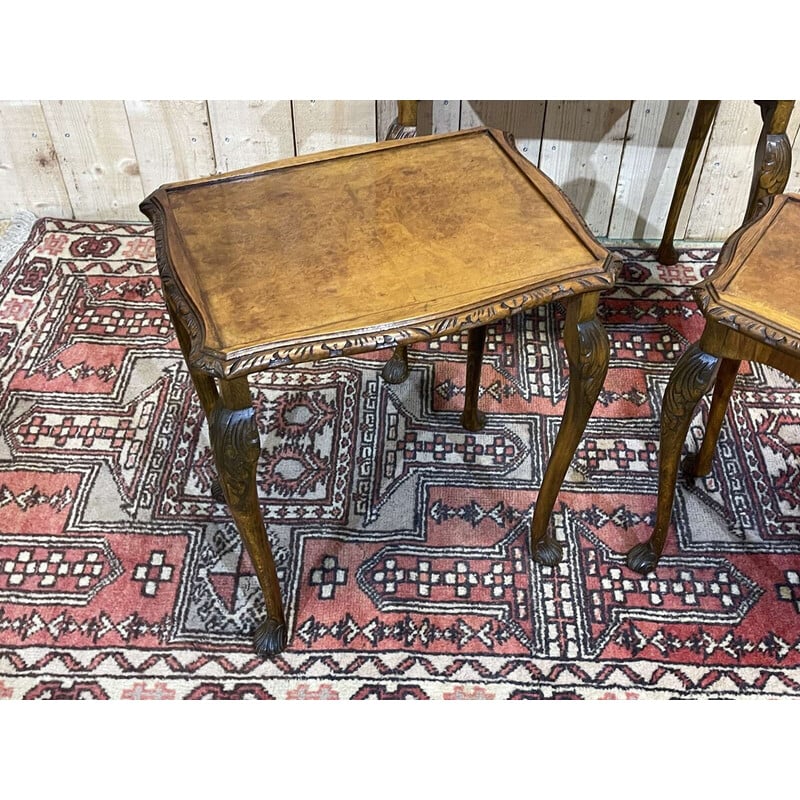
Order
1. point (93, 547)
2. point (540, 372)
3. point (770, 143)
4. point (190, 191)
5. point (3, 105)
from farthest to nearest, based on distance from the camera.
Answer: point (3, 105)
point (540, 372)
point (770, 143)
point (93, 547)
point (190, 191)

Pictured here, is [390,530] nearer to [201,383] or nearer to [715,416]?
[201,383]

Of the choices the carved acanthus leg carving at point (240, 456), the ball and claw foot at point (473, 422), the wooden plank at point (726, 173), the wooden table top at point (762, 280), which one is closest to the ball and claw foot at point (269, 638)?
the carved acanthus leg carving at point (240, 456)

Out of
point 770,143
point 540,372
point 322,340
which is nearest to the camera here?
point 322,340

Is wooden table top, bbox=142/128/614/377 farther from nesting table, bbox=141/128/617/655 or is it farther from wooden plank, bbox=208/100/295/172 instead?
wooden plank, bbox=208/100/295/172

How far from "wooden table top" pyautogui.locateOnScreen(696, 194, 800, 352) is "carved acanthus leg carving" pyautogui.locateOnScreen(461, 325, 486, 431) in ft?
1.65

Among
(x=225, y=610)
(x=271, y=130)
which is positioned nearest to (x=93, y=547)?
(x=225, y=610)

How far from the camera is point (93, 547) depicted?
163cm

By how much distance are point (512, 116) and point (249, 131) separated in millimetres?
701

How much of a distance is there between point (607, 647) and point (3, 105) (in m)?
2.03

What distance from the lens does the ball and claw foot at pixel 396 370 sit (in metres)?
1.96

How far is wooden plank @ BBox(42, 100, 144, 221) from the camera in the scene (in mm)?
2256

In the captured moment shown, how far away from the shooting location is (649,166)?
2279mm

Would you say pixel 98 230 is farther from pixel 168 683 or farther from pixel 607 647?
pixel 607 647

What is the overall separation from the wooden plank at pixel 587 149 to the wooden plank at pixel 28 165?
1.37 metres
